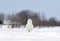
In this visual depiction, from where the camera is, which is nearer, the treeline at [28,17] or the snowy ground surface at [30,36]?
the snowy ground surface at [30,36]

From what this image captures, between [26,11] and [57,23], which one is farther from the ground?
[26,11]

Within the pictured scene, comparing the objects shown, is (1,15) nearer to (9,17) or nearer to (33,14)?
(9,17)

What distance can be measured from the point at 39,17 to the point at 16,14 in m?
8.45

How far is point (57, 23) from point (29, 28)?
159ft

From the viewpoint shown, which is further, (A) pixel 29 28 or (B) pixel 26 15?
(B) pixel 26 15

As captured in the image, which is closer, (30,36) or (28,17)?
(30,36)

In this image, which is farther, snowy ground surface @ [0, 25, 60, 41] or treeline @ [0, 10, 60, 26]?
treeline @ [0, 10, 60, 26]

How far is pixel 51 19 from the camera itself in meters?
64.8

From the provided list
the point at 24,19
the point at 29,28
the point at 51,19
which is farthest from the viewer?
the point at 51,19

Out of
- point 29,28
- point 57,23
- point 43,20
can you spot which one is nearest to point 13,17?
point 43,20

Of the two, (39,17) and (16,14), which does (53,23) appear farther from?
(16,14)

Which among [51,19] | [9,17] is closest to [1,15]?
[9,17]

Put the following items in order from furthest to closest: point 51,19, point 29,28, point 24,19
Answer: point 51,19 < point 24,19 < point 29,28

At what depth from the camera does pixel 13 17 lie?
208 feet
